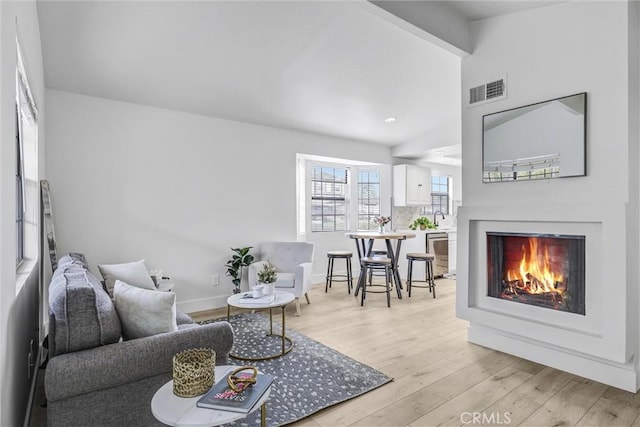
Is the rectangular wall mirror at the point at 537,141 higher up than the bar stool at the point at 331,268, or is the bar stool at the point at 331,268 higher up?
the rectangular wall mirror at the point at 537,141

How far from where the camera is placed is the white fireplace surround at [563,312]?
2.38 metres

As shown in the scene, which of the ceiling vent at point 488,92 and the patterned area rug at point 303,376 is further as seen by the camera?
the ceiling vent at point 488,92

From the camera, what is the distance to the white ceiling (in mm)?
2795

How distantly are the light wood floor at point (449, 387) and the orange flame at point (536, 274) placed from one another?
60cm

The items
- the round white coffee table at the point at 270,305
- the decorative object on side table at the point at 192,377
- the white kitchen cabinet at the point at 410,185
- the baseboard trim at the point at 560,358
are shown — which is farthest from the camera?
the white kitchen cabinet at the point at 410,185

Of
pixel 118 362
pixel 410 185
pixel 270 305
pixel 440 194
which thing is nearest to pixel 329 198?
pixel 410 185

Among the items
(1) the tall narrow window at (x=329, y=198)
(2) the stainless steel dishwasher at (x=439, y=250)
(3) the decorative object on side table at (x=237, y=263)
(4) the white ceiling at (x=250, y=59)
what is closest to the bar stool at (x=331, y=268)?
(1) the tall narrow window at (x=329, y=198)

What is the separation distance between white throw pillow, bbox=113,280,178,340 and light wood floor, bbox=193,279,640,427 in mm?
1008

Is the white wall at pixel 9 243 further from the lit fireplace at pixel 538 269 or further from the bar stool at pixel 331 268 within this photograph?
the bar stool at pixel 331 268

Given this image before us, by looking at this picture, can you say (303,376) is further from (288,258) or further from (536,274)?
(288,258)

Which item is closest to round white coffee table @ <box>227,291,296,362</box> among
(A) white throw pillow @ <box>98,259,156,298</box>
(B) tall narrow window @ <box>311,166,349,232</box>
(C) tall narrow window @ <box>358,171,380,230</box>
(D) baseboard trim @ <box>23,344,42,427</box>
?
(A) white throw pillow @ <box>98,259,156,298</box>

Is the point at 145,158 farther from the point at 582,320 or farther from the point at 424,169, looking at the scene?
the point at 424,169

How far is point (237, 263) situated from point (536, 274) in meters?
3.16

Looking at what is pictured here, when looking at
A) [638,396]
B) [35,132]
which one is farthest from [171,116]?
[638,396]
